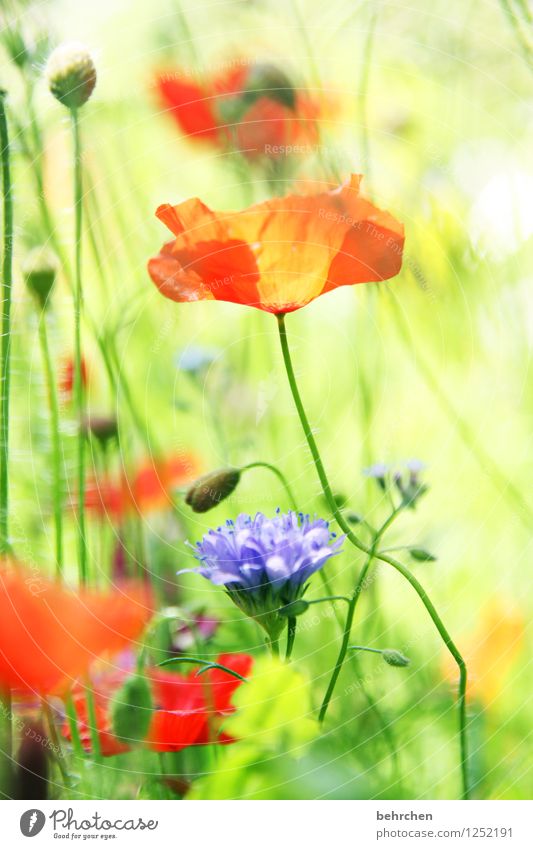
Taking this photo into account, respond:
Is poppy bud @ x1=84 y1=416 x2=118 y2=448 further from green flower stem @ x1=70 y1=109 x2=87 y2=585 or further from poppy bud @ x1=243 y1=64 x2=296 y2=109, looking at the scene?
poppy bud @ x1=243 y1=64 x2=296 y2=109

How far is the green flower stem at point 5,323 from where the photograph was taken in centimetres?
43

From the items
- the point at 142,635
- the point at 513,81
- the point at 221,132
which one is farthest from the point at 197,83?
the point at 142,635

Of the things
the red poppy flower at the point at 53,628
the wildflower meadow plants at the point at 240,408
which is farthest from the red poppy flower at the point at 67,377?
the red poppy flower at the point at 53,628

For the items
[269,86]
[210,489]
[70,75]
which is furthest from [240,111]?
[210,489]

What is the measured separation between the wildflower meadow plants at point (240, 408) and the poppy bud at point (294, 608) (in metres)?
0.01

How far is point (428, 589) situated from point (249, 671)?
15 cm

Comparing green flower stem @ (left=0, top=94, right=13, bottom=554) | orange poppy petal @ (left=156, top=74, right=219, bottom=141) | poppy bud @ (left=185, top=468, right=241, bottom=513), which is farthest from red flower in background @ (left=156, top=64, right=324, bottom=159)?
poppy bud @ (left=185, top=468, right=241, bottom=513)

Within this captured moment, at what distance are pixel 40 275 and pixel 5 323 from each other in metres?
0.06

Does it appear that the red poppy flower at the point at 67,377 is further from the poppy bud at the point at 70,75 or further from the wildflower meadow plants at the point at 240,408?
the poppy bud at the point at 70,75

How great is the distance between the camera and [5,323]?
46cm

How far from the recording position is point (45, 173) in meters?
0.48

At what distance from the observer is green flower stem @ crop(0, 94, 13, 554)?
43 centimetres

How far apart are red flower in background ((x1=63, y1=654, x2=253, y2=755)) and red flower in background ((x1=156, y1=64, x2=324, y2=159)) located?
287 mm

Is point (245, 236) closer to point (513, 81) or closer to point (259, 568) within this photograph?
point (259, 568)
